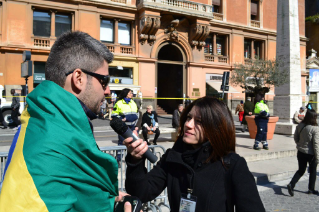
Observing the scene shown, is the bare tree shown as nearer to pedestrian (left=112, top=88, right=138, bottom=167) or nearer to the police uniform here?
the police uniform

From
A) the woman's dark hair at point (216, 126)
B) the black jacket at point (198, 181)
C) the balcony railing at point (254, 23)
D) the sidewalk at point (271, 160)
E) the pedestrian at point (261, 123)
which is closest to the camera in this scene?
the black jacket at point (198, 181)

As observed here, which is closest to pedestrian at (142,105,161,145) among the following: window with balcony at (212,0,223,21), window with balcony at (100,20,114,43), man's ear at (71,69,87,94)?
man's ear at (71,69,87,94)

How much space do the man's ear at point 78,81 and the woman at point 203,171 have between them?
51 centimetres

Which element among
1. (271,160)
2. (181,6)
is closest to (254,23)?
(181,6)

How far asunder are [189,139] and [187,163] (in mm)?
193

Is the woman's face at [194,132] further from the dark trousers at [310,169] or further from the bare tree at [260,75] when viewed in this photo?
the bare tree at [260,75]

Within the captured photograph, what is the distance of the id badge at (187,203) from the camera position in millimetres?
1907

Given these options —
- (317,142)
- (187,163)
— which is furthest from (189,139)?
(317,142)

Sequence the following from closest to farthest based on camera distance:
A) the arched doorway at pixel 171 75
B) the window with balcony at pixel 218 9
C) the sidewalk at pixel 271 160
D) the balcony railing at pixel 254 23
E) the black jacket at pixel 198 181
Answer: the black jacket at pixel 198 181
the sidewalk at pixel 271 160
the arched doorway at pixel 171 75
the window with balcony at pixel 218 9
the balcony railing at pixel 254 23

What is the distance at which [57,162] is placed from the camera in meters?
1.13

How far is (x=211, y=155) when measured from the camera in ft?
6.64

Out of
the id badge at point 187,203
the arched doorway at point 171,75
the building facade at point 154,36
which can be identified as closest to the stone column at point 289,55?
the id badge at point 187,203

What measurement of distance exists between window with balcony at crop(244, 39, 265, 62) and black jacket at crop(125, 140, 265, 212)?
102ft

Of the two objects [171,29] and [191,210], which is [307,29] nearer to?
[171,29]
